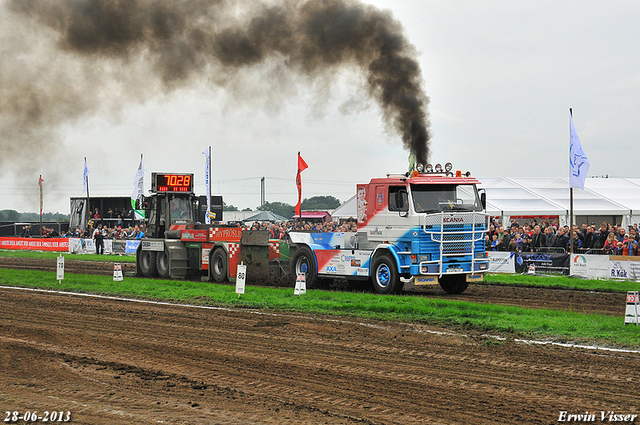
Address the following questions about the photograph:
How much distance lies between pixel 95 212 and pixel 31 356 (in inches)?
1794

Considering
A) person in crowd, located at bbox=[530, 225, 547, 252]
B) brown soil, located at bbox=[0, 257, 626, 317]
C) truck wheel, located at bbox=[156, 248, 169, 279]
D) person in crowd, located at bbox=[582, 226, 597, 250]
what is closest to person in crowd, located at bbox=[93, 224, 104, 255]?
truck wheel, located at bbox=[156, 248, 169, 279]

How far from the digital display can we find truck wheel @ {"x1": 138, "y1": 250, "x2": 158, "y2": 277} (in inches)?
104

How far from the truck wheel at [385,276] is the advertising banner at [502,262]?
30.2 ft

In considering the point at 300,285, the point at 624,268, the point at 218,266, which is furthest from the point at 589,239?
the point at 218,266

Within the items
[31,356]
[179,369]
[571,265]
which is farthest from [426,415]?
[571,265]

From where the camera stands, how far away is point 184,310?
15203 mm

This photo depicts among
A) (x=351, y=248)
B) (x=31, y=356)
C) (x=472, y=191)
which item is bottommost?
(x=31, y=356)

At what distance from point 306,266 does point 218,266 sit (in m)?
4.48

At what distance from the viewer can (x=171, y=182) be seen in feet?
80.5

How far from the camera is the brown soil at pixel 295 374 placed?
Answer: 6883mm

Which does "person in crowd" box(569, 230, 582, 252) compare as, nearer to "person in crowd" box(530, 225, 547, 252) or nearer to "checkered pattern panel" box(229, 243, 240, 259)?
"person in crowd" box(530, 225, 547, 252)

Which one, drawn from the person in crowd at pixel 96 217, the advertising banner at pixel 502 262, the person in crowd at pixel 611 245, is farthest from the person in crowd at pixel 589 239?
the person in crowd at pixel 96 217

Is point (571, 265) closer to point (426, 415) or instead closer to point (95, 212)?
point (426, 415)

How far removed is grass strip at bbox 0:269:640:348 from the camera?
11570 millimetres
